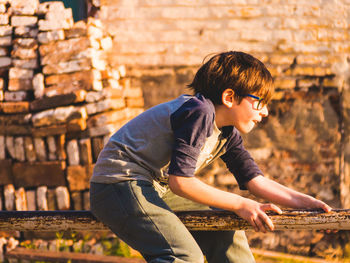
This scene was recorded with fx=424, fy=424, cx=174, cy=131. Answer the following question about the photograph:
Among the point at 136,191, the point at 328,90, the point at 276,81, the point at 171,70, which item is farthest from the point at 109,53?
the point at 136,191

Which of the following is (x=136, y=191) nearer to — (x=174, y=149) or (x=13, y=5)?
(x=174, y=149)

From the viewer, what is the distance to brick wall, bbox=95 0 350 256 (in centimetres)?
390

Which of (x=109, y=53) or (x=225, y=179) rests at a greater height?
(x=109, y=53)

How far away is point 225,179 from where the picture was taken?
3965 millimetres

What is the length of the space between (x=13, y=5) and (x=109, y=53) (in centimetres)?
96

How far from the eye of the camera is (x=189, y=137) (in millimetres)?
1502

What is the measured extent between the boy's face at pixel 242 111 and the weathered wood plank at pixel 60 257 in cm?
209

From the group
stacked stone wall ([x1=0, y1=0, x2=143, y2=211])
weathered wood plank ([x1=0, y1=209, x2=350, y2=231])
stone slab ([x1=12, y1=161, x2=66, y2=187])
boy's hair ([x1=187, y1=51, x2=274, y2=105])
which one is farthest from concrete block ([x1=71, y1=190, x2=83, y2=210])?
boy's hair ([x1=187, y1=51, x2=274, y2=105])

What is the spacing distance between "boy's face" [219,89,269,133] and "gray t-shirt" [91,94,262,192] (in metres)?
0.08

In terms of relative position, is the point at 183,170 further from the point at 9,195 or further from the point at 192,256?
the point at 9,195

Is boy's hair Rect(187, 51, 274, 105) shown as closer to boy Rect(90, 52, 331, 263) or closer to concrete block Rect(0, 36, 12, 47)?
boy Rect(90, 52, 331, 263)

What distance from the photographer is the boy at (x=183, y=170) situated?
152 cm

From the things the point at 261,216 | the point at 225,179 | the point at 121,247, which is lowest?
the point at 121,247

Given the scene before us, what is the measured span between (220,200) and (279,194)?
0.44 meters
